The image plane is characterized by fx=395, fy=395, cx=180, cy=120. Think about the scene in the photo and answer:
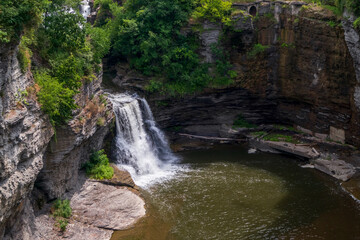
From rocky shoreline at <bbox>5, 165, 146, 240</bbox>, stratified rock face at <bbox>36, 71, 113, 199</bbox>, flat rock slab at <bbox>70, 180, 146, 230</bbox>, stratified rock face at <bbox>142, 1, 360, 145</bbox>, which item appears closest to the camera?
rocky shoreline at <bbox>5, 165, 146, 240</bbox>

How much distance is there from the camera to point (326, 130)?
27125 millimetres

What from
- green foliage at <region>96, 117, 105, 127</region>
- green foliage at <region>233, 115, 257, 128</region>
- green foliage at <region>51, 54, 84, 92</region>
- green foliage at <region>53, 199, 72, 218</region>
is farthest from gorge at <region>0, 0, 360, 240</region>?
green foliage at <region>96, 117, 105, 127</region>

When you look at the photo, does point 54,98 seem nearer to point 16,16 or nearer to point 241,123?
point 16,16

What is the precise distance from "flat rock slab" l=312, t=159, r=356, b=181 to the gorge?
0.09 m

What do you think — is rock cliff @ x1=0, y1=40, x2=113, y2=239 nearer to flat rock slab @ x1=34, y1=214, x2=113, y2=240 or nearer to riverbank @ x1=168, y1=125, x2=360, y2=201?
flat rock slab @ x1=34, y1=214, x2=113, y2=240

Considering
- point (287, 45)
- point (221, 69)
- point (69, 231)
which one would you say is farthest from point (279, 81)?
point (69, 231)

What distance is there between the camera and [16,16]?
13070 mm

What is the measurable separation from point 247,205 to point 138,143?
8.34 m

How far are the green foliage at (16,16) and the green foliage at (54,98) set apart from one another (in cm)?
304

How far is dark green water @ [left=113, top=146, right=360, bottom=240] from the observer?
1855 cm

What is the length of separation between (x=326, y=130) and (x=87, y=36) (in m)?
16.9

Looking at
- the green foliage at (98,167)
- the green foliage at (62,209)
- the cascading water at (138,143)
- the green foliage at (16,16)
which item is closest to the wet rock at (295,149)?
the cascading water at (138,143)

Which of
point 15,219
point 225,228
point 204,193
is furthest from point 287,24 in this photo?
point 15,219

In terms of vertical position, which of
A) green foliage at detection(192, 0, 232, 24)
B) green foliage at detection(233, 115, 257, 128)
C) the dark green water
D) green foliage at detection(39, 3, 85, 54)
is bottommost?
the dark green water
